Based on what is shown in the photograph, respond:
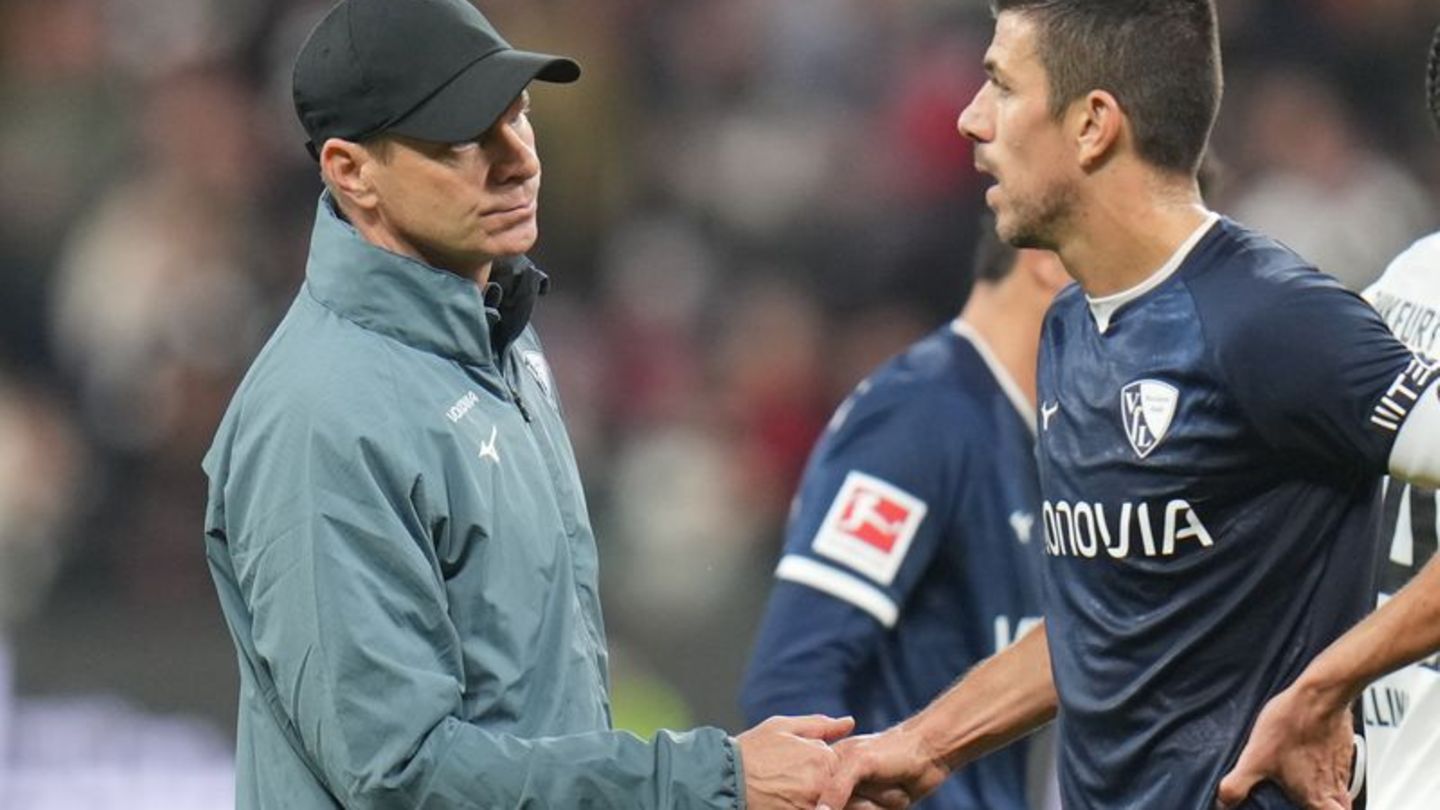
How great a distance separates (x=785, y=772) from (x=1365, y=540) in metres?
0.92

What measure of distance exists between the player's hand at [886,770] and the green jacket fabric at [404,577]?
20.3 inches

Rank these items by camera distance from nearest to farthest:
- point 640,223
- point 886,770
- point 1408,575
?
point 886,770, point 1408,575, point 640,223

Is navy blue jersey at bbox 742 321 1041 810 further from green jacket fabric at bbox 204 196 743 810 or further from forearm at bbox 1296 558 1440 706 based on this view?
forearm at bbox 1296 558 1440 706

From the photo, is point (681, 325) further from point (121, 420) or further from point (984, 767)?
point (984, 767)

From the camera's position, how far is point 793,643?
5.16 meters

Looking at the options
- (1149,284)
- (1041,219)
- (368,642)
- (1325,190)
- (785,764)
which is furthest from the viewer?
(1325,190)

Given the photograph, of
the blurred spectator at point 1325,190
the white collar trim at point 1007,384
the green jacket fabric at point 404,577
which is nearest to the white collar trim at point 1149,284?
the green jacket fabric at point 404,577

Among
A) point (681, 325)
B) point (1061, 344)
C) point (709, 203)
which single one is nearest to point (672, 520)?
point (681, 325)

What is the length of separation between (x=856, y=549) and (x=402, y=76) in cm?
181

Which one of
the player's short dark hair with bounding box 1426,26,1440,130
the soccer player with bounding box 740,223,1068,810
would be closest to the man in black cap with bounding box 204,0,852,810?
the soccer player with bounding box 740,223,1068,810

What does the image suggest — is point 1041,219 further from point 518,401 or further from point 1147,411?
point 518,401

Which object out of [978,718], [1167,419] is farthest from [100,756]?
[1167,419]

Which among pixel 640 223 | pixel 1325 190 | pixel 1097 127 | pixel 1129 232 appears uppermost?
pixel 1097 127

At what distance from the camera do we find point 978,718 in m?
4.35
